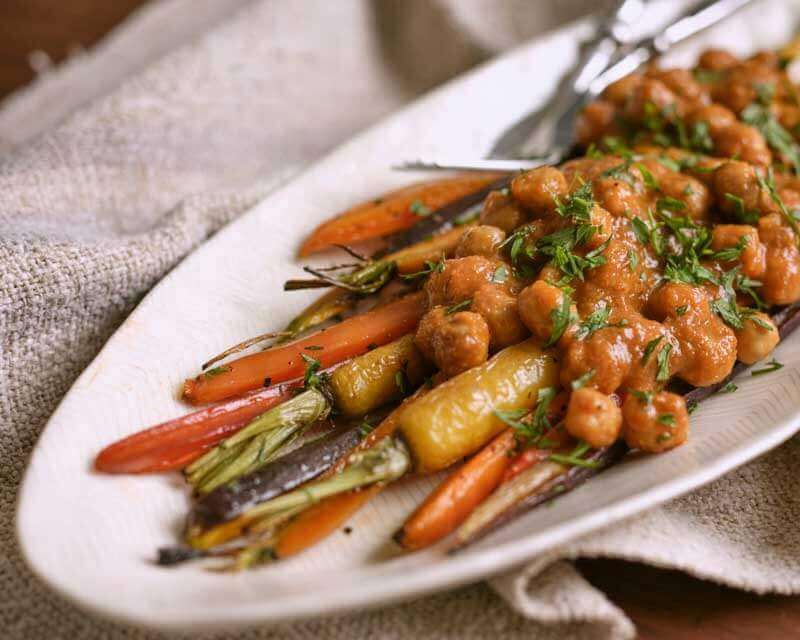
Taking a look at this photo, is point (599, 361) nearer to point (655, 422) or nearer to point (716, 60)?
point (655, 422)

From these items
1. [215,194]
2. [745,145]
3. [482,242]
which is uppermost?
[215,194]

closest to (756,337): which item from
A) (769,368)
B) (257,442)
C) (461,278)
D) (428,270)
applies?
(769,368)

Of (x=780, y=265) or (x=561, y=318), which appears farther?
(x=780, y=265)

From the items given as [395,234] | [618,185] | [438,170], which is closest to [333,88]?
[438,170]

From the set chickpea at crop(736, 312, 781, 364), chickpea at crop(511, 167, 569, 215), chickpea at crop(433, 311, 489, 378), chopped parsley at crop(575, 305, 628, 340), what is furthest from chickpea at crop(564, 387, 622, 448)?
chickpea at crop(511, 167, 569, 215)

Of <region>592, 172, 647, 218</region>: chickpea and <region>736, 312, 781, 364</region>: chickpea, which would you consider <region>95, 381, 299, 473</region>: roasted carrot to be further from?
<region>736, 312, 781, 364</region>: chickpea

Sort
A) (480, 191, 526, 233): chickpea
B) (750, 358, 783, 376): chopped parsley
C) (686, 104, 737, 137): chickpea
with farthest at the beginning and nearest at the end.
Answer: (686, 104, 737, 137): chickpea < (480, 191, 526, 233): chickpea < (750, 358, 783, 376): chopped parsley

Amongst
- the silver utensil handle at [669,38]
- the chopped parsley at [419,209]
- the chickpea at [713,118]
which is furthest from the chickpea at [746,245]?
the silver utensil handle at [669,38]
